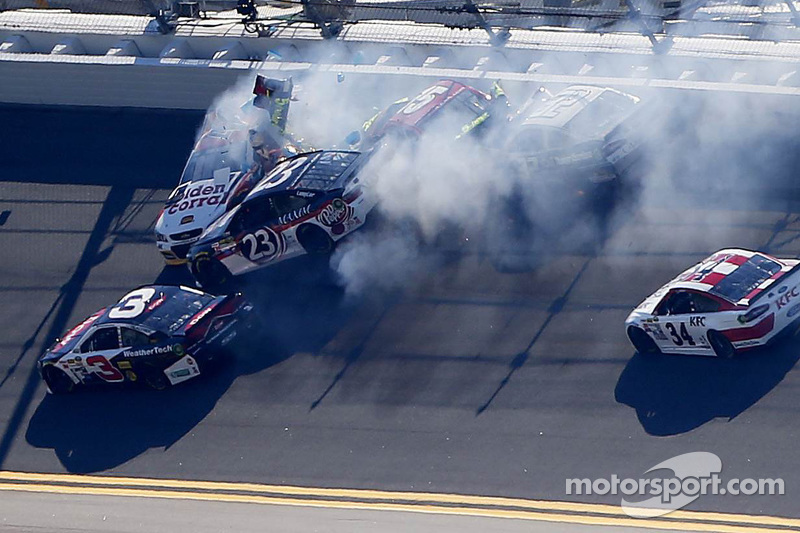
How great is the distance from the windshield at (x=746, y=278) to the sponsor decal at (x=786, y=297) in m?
0.32

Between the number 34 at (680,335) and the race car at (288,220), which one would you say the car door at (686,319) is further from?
the race car at (288,220)

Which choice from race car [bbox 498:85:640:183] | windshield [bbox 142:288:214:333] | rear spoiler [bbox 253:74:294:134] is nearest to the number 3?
windshield [bbox 142:288:214:333]

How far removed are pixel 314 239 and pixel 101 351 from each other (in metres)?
3.68

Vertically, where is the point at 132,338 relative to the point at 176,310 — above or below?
below

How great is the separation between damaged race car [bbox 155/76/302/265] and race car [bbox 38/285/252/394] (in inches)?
84.1

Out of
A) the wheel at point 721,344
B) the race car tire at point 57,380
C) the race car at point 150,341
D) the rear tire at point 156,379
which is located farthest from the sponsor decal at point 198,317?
the wheel at point 721,344

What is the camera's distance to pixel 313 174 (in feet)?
60.3

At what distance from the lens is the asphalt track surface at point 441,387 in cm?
1383

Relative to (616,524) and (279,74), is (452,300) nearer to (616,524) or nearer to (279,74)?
(616,524)

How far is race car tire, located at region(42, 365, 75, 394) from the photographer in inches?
665

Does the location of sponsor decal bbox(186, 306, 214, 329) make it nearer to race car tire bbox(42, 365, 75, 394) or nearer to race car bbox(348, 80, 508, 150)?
race car tire bbox(42, 365, 75, 394)

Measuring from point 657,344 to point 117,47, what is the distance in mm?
14208

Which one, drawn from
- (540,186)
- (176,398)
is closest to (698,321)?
(540,186)

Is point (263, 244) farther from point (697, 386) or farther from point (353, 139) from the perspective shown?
point (697, 386)
